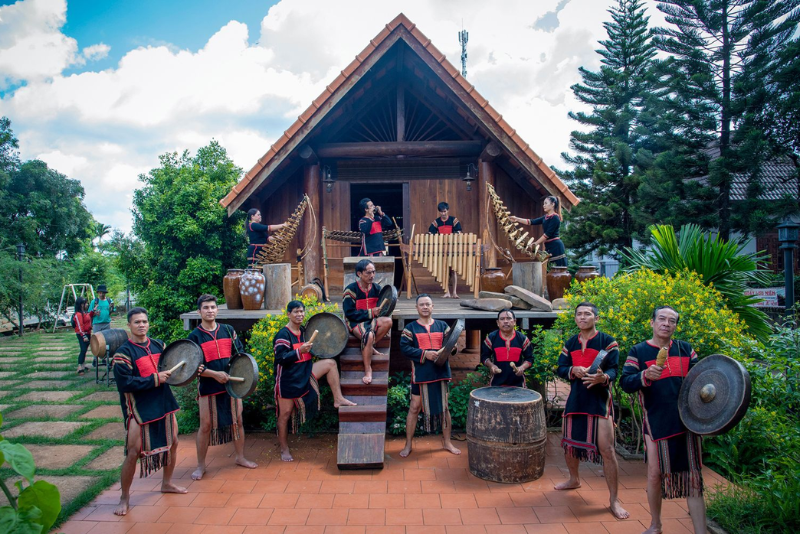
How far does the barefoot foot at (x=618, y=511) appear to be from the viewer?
4.23 metres

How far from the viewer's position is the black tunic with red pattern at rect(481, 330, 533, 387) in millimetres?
5602

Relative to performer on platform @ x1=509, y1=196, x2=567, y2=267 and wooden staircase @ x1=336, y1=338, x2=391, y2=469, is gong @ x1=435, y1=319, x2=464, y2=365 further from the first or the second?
performer on platform @ x1=509, y1=196, x2=567, y2=267

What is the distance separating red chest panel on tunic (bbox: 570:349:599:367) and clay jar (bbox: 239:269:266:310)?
4693 millimetres

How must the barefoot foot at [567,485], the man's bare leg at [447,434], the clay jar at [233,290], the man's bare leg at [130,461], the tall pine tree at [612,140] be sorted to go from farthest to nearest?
the tall pine tree at [612,140] → the clay jar at [233,290] → the man's bare leg at [447,434] → the barefoot foot at [567,485] → the man's bare leg at [130,461]

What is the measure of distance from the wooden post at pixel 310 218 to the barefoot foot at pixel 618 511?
20.9 feet

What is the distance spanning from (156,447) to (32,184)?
2831 centimetres

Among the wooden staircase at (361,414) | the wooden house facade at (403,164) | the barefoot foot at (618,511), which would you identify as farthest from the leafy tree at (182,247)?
the barefoot foot at (618,511)

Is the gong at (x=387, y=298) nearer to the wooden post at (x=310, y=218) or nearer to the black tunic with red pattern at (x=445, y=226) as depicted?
the black tunic with red pattern at (x=445, y=226)

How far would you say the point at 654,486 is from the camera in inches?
153

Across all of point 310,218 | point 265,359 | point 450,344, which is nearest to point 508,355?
point 450,344

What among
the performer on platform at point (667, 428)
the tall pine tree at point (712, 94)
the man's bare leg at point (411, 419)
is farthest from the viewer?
the tall pine tree at point (712, 94)

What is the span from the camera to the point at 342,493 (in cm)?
476

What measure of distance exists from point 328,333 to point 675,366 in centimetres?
366

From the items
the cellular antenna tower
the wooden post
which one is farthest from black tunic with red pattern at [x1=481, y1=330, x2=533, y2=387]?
the cellular antenna tower
